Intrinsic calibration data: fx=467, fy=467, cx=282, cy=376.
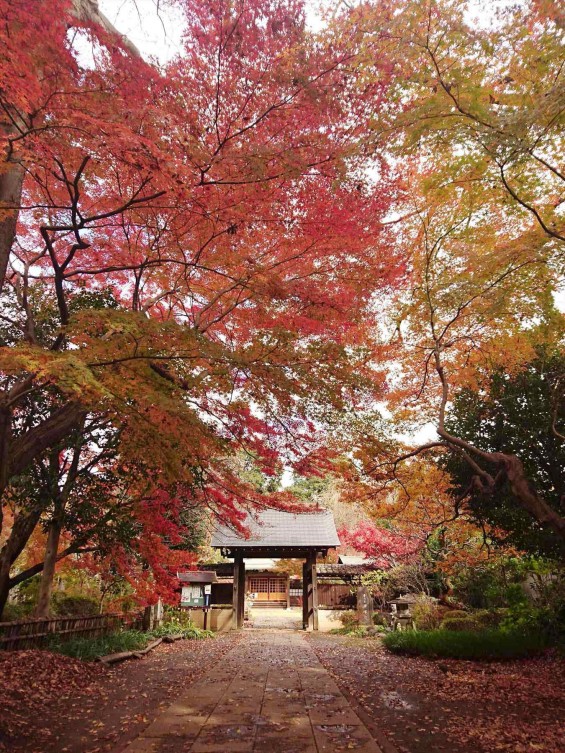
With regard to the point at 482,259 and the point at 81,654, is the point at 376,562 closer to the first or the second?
the point at 81,654

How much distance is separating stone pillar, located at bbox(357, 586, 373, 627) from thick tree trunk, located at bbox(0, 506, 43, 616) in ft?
37.2

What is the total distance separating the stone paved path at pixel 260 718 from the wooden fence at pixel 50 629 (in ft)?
9.66

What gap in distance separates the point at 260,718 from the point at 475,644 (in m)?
5.24

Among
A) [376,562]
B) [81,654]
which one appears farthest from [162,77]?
[376,562]

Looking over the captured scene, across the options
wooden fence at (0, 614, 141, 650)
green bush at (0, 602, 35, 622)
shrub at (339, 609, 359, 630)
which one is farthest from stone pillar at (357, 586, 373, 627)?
green bush at (0, 602, 35, 622)

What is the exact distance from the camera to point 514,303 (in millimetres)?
8117

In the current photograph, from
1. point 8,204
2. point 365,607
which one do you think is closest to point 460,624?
point 365,607

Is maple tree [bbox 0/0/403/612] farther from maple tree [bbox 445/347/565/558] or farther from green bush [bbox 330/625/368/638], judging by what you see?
green bush [bbox 330/625/368/638]

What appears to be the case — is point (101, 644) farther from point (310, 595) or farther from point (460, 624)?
point (310, 595)

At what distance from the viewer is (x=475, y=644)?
838 centimetres

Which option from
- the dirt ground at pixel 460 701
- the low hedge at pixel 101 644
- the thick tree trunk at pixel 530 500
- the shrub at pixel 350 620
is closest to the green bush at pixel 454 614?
the dirt ground at pixel 460 701

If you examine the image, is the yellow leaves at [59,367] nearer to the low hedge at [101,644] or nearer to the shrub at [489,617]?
the low hedge at [101,644]

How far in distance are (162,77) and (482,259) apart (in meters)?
5.32

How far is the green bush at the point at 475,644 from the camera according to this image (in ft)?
26.5
